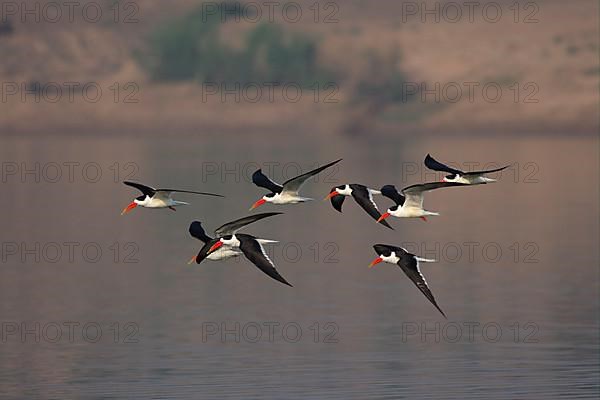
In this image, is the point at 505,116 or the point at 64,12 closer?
the point at 505,116

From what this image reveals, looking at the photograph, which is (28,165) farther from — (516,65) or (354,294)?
(354,294)

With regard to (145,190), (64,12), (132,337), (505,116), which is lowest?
(132,337)

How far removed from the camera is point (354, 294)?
170 feet

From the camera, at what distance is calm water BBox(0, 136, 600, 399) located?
3991 centimetres

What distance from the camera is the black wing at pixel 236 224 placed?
27875mm

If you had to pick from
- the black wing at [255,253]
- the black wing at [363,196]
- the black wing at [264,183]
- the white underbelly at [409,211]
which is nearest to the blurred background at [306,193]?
the black wing at [264,183]

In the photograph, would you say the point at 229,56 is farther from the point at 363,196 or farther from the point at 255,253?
the point at 255,253

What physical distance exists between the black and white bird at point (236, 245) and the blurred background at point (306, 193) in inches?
292

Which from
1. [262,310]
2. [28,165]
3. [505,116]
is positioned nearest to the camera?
Result: [262,310]

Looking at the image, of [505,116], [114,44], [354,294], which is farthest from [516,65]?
[354,294]

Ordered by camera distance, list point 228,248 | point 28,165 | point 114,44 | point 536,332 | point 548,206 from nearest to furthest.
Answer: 1. point 228,248
2. point 536,332
3. point 548,206
4. point 28,165
5. point 114,44

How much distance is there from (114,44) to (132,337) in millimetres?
113696

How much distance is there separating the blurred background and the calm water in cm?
13

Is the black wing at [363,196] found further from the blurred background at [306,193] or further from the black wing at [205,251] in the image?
the blurred background at [306,193]
